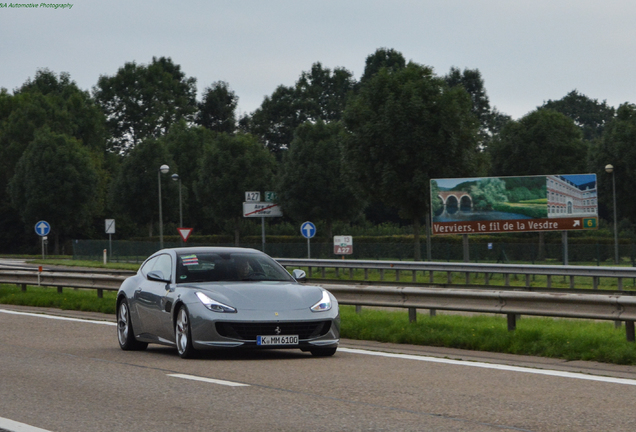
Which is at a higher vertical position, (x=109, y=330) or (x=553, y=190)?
(x=553, y=190)

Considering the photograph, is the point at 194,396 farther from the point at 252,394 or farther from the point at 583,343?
the point at 583,343

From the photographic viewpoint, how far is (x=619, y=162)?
192ft

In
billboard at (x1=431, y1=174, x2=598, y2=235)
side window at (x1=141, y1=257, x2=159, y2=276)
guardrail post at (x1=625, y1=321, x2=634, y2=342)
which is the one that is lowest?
guardrail post at (x1=625, y1=321, x2=634, y2=342)

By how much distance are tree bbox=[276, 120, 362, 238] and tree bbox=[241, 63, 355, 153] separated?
41.6 m

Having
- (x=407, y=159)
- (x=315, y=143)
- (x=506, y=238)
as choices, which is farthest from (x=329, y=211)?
(x=407, y=159)

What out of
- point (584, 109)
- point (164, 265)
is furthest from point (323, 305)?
point (584, 109)

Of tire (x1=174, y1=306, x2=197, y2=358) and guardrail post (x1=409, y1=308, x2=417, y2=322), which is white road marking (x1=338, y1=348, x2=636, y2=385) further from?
guardrail post (x1=409, y1=308, x2=417, y2=322)

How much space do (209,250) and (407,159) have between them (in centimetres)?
3745

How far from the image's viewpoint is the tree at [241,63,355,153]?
10912 cm

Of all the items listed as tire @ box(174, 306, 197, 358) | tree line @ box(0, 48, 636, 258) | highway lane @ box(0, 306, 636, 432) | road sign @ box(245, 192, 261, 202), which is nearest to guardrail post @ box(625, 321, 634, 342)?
highway lane @ box(0, 306, 636, 432)

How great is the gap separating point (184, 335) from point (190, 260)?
3.64 ft

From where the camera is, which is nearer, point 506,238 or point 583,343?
point 583,343

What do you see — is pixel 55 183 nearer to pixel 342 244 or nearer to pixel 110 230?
pixel 110 230

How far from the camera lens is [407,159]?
49.0 metres
